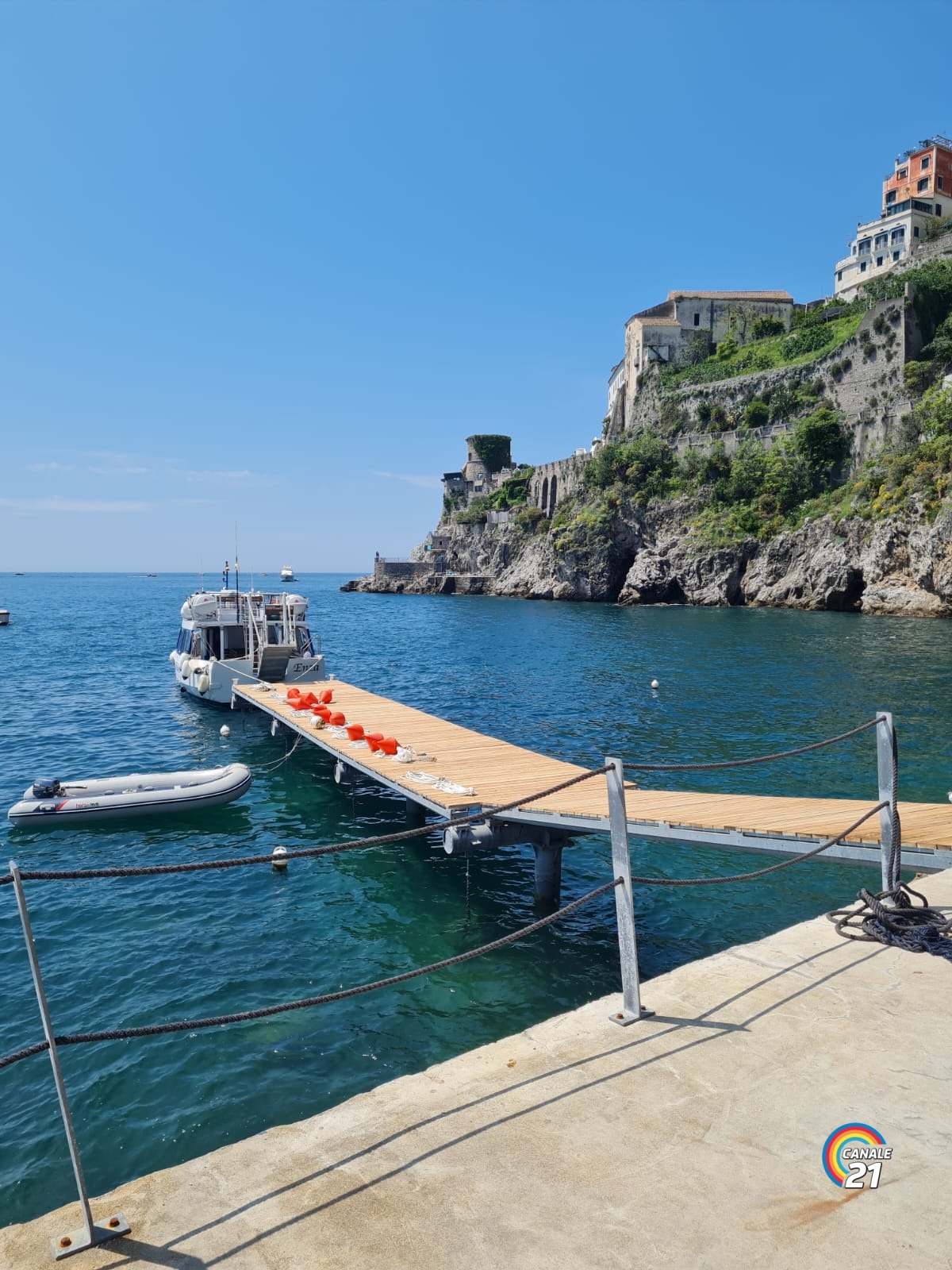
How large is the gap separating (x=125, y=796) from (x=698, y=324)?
93.6 m

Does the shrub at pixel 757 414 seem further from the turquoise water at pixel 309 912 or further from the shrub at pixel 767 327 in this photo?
the turquoise water at pixel 309 912

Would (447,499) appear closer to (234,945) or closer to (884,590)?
(884,590)

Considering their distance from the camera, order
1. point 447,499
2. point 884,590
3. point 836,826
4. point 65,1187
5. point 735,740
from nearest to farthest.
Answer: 1. point 65,1187
2. point 836,826
3. point 735,740
4. point 884,590
5. point 447,499

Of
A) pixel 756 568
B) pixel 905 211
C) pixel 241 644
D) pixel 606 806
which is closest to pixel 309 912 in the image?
pixel 606 806

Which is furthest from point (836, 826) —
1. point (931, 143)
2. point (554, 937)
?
point (931, 143)

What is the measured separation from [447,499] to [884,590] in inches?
3383

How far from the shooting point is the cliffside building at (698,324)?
9256 centimetres

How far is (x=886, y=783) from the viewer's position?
6781 mm

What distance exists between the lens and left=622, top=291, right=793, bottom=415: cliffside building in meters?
92.6

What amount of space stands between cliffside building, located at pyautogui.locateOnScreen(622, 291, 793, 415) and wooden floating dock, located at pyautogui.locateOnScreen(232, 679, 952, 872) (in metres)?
86.2

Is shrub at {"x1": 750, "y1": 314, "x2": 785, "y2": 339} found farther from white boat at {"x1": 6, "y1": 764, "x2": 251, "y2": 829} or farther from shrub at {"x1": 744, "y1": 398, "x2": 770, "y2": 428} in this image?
white boat at {"x1": 6, "y1": 764, "x2": 251, "y2": 829}

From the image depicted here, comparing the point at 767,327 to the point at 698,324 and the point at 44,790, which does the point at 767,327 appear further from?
the point at 44,790

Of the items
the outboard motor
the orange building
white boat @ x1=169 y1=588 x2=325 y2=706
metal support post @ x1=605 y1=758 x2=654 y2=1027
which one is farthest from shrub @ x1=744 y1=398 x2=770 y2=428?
metal support post @ x1=605 y1=758 x2=654 y2=1027

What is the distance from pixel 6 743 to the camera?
23.4m
